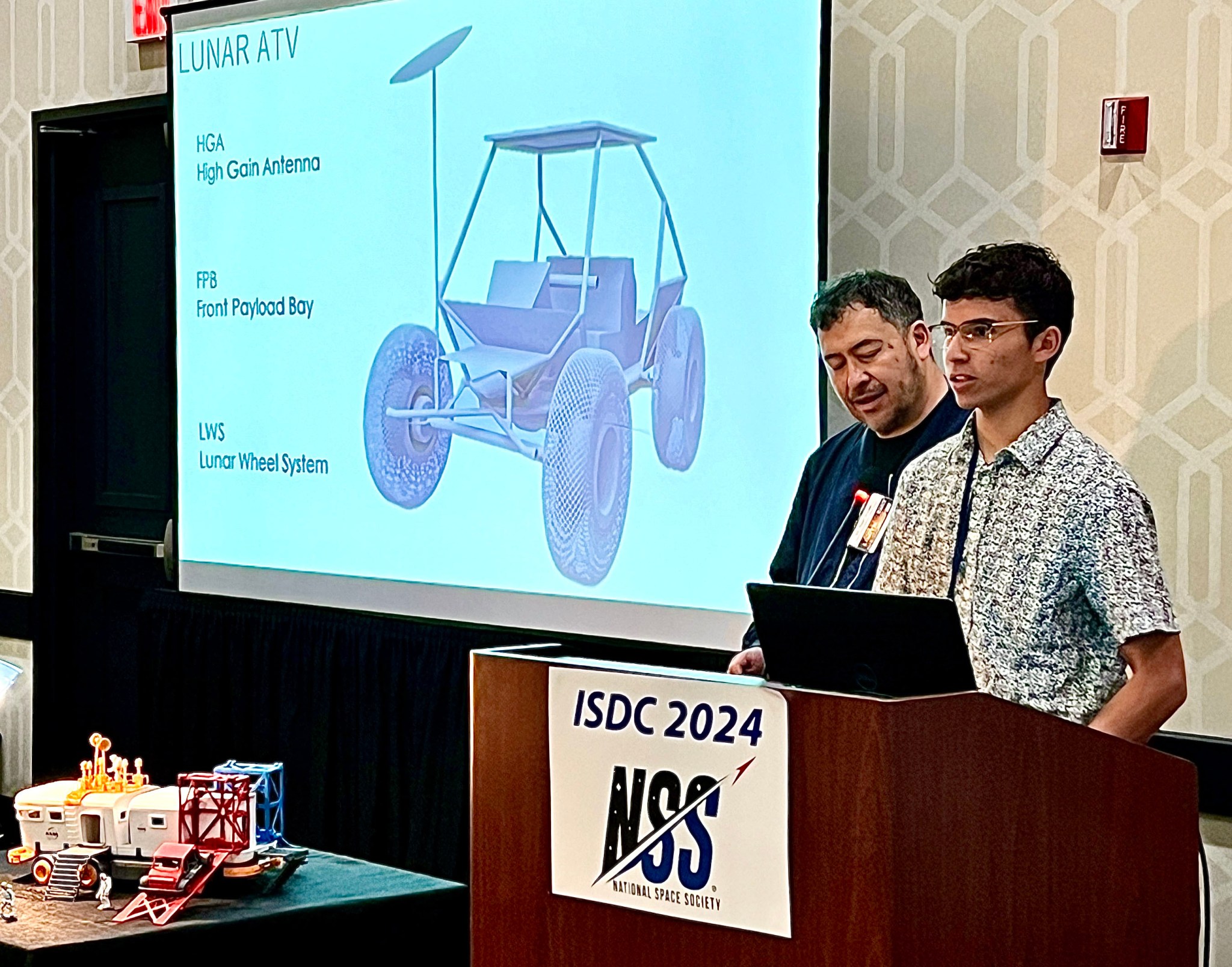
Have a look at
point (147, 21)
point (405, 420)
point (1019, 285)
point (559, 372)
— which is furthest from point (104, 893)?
point (147, 21)

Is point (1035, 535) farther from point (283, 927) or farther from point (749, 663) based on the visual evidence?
point (283, 927)

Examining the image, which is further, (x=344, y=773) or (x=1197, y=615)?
(x=344, y=773)

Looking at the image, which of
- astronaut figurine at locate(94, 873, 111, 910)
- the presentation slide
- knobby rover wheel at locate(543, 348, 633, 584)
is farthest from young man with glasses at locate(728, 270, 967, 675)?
astronaut figurine at locate(94, 873, 111, 910)

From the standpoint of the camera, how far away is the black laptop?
1.58m

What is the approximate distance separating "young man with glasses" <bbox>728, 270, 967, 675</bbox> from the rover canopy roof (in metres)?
0.87

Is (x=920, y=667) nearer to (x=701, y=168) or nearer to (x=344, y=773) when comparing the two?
(x=701, y=168)

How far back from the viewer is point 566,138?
3.74m

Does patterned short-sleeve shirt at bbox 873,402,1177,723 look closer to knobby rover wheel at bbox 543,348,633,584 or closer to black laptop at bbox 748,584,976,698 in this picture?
black laptop at bbox 748,584,976,698

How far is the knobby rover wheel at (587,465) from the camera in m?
3.67

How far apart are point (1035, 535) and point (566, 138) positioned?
1.83 metres

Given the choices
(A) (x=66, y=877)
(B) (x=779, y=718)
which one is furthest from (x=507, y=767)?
(A) (x=66, y=877)

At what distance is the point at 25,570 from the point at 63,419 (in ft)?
1.47

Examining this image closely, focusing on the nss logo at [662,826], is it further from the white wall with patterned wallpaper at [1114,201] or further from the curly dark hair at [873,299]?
the white wall with patterned wallpaper at [1114,201]

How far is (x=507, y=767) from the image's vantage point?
184 cm
